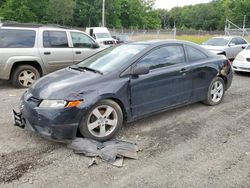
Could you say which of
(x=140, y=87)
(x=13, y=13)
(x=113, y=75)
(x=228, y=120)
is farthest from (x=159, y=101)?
(x=13, y=13)

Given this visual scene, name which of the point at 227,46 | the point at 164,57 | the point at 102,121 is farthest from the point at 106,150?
the point at 227,46

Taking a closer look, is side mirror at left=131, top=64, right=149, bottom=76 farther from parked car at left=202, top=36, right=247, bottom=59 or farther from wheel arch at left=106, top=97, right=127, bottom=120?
parked car at left=202, top=36, right=247, bottom=59

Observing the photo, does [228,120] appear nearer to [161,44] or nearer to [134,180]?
[161,44]

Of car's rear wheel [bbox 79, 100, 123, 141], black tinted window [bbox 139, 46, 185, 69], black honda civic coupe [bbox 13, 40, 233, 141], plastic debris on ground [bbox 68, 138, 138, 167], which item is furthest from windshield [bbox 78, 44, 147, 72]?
plastic debris on ground [bbox 68, 138, 138, 167]

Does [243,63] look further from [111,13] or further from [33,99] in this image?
[111,13]

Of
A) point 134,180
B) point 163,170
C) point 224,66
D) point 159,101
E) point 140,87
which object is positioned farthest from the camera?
point 224,66

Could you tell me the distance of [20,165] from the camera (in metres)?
3.51

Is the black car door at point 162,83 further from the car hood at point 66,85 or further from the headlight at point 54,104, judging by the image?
the headlight at point 54,104

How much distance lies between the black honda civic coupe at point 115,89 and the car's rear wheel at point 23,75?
3.15 m

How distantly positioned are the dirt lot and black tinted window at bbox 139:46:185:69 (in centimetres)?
104

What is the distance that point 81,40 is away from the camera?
8617 millimetres

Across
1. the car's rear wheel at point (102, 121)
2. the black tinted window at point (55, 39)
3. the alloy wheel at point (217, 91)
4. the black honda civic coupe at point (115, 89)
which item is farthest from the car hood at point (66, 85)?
the black tinted window at point (55, 39)

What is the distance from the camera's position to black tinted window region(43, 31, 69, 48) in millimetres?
7836

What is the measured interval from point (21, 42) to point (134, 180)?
573cm
